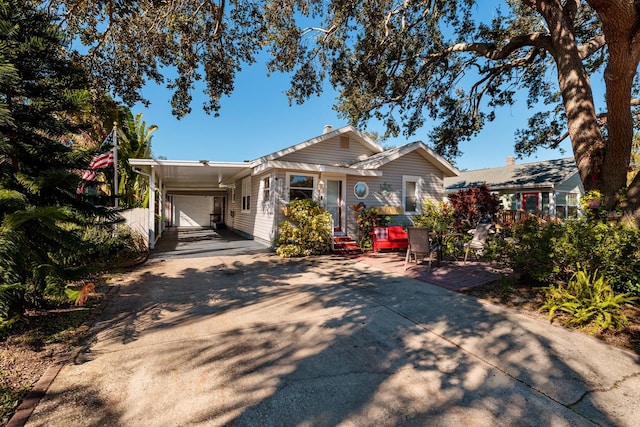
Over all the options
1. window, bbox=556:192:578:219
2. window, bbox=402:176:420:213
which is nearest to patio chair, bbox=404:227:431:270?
window, bbox=402:176:420:213

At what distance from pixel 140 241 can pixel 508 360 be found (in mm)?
9977

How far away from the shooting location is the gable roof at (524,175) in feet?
58.3

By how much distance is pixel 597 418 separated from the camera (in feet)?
7.79

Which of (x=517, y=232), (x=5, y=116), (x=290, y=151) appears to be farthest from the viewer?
(x=290, y=151)

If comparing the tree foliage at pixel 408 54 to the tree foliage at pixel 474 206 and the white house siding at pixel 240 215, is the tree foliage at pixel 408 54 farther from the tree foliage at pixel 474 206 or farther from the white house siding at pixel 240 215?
the white house siding at pixel 240 215

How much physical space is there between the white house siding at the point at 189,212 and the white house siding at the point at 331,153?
1616 centimetres

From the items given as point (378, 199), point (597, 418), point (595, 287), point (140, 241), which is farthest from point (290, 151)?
point (597, 418)

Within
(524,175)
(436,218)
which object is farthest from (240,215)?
(524,175)

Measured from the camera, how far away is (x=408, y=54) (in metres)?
10.2

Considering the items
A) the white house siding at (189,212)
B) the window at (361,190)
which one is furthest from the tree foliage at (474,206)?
the white house siding at (189,212)

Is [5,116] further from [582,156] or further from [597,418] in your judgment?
[582,156]

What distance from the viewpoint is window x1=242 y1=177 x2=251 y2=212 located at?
14.3 m

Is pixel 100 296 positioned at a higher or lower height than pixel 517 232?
lower

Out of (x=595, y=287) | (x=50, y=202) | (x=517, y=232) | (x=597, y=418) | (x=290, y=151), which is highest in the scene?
(x=290, y=151)
